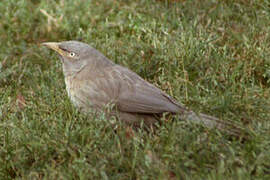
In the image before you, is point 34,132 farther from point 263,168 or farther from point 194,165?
point 263,168

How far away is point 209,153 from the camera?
12.6 feet

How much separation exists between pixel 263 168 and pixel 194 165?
1.69 feet

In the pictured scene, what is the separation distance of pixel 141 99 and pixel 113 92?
1.13 feet

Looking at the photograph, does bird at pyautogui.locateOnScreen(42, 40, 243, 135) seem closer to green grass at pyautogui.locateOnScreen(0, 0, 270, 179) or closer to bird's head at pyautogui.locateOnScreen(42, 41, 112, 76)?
bird's head at pyautogui.locateOnScreen(42, 41, 112, 76)

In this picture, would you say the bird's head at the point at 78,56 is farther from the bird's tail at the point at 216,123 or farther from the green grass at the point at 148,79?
the bird's tail at the point at 216,123

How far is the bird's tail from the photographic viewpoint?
4.11m

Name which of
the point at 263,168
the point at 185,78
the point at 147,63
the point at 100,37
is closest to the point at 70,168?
the point at 263,168

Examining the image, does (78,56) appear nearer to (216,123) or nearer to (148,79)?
(148,79)

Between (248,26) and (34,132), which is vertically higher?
(248,26)

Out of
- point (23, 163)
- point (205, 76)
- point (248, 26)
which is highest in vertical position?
point (248, 26)

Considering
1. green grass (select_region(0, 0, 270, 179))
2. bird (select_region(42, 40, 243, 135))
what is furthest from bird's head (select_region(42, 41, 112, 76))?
green grass (select_region(0, 0, 270, 179))

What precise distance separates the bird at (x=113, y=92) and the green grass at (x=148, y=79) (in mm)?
187

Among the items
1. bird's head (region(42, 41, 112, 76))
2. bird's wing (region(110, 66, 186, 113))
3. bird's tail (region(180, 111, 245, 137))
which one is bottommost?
bird's tail (region(180, 111, 245, 137))

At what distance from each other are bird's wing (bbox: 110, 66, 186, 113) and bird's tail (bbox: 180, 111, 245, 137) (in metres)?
0.25
